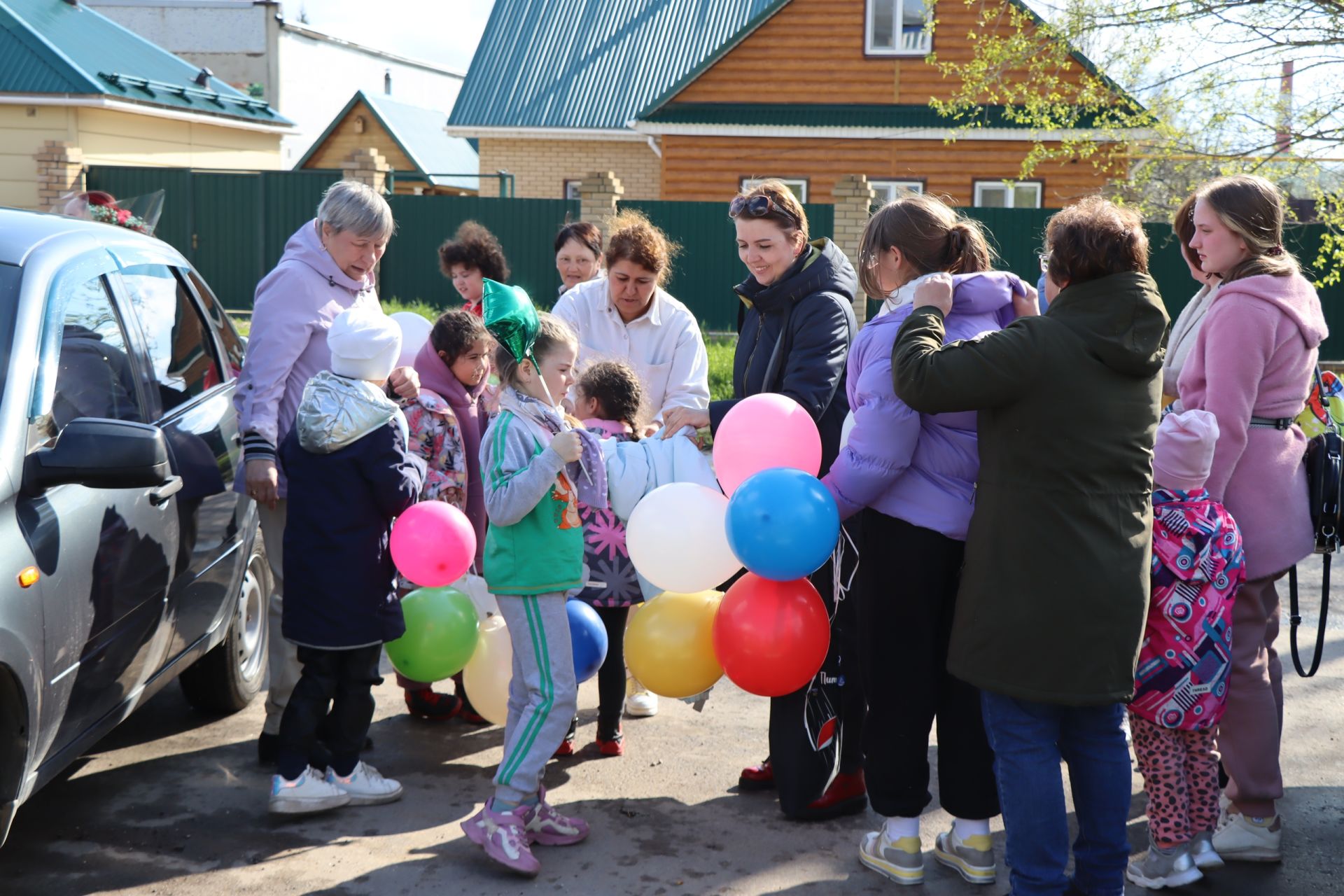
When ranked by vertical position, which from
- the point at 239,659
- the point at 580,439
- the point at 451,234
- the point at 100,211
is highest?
the point at 451,234

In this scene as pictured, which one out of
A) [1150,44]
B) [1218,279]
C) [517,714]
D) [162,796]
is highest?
[1150,44]

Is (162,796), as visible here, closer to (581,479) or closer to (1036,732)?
(581,479)

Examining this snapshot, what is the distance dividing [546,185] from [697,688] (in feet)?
72.7

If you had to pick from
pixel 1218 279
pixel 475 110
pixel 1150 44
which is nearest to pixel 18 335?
pixel 1218 279

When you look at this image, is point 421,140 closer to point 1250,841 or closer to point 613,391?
point 613,391

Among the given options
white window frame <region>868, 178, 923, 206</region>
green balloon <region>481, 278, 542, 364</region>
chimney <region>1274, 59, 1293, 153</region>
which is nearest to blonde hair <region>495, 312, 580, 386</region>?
green balloon <region>481, 278, 542, 364</region>

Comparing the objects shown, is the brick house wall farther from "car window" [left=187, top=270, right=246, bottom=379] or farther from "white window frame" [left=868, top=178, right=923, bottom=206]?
"car window" [left=187, top=270, right=246, bottom=379]

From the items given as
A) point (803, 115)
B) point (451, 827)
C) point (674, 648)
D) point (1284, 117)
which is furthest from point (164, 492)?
point (803, 115)

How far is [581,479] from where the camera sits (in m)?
3.78

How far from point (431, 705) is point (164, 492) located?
1.64 meters

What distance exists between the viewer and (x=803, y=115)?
22.0 metres

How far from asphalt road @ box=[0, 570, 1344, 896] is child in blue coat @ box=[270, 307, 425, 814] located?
284mm

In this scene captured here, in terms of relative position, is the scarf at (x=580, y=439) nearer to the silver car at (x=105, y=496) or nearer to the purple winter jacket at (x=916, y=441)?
the purple winter jacket at (x=916, y=441)

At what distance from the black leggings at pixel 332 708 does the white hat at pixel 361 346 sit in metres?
0.93
